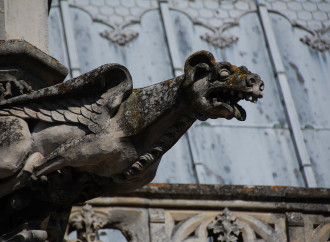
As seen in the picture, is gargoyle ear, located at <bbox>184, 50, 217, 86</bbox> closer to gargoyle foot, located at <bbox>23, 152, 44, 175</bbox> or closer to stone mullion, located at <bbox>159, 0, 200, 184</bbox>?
gargoyle foot, located at <bbox>23, 152, 44, 175</bbox>

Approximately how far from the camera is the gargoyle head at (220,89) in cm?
586

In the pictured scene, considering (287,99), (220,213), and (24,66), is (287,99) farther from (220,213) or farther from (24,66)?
(24,66)

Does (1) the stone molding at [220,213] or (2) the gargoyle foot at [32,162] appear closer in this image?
(2) the gargoyle foot at [32,162]

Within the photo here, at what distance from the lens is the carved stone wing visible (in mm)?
6078

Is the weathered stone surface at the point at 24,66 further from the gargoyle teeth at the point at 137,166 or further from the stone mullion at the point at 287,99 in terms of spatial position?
the stone mullion at the point at 287,99

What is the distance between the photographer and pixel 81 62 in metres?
16.7

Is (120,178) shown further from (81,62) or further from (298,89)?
(298,89)

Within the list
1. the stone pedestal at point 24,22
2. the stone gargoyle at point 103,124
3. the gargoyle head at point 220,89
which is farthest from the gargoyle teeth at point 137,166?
the stone pedestal at point 24,22

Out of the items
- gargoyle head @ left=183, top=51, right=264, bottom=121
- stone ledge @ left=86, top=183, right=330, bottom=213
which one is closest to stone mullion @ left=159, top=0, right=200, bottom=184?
stone ledge @ left=86, top=183, right=330, bottom=213

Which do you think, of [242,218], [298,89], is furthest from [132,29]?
[242,218]

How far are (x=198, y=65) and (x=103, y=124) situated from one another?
55 centimetres

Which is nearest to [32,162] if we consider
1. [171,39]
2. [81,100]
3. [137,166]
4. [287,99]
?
[81,100]

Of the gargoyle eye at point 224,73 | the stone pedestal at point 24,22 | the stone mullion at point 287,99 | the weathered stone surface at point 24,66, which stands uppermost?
the stone mullion at point 287,99

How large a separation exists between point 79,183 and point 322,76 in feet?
39.9
